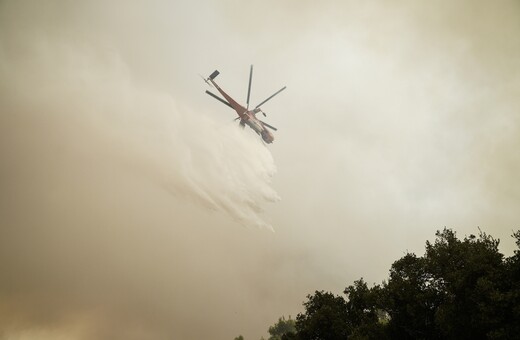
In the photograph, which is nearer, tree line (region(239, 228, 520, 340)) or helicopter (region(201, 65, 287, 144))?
tree line (region(239, 228, 520, 340))

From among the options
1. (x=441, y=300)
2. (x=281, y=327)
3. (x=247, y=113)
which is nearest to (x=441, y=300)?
(x=441, y=300)

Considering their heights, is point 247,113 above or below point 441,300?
above

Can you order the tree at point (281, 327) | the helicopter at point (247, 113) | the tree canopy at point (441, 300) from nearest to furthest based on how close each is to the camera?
the tree canopy at point (441, 300) < the helicopter at point (247, 113) < the tree at point (281, 327)

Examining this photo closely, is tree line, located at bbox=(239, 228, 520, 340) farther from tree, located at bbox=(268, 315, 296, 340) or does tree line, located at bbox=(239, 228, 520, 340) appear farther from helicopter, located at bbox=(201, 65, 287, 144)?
tree, located at bbox=(268, 315, 296, 340)

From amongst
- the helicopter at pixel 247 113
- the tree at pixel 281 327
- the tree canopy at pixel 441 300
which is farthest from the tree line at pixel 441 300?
the tree at pixel 281 327

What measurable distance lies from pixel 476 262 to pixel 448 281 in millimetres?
3340

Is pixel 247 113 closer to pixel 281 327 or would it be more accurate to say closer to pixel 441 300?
pixel 441 300

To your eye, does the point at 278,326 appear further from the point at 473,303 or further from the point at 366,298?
the point at 473,303

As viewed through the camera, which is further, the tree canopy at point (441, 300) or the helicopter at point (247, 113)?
the helicopter at point (247, 113)

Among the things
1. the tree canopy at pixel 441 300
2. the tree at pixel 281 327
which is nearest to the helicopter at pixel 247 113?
the tree canopy at pixel 441 300

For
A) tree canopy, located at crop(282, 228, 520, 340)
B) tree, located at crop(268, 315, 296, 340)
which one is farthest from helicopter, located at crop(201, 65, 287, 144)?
tree, located at crop(268, 315, 296, 340)

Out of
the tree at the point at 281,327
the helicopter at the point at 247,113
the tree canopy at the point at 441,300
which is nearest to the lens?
the tree canopy at the point at 441,300

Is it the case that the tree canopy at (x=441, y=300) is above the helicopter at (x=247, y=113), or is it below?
below

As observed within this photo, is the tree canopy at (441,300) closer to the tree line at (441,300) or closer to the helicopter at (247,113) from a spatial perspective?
the tree line at (441,300)
